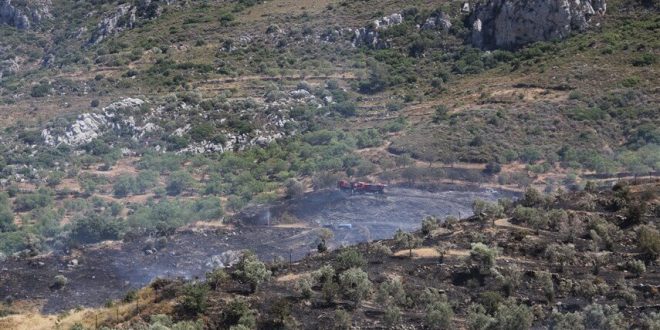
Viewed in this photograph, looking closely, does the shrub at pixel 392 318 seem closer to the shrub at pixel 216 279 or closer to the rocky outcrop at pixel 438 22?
the shrub at pixel 216 279

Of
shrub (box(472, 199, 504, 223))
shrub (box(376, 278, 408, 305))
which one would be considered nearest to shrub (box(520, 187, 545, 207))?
shrub (box(472, 199, 504, 223))

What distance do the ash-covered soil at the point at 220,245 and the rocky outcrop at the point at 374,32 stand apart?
1089 inches

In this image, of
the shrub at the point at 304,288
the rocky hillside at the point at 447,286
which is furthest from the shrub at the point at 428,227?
the shrub at the point at 304,288

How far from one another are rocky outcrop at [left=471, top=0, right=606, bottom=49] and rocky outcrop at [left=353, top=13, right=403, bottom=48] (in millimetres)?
8792

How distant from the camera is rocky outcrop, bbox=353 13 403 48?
79.8m

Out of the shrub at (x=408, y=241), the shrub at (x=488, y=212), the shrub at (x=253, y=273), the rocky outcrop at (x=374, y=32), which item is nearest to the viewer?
the shrub at (x=253, y=273)

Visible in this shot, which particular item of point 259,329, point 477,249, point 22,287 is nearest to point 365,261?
point 477,249

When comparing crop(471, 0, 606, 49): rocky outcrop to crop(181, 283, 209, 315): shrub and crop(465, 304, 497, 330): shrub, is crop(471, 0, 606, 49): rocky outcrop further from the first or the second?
crop(181, 283, 209, 315): shrub

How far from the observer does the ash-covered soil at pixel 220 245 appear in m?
39.5

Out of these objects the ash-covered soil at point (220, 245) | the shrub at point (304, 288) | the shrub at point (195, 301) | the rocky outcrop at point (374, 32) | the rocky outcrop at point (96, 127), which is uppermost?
the rocky outcrop at point (374, 32)

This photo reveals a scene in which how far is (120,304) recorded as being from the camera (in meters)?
31.1

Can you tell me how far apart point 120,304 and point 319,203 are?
21.1 meters

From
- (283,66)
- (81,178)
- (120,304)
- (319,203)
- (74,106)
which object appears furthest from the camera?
(283,66)

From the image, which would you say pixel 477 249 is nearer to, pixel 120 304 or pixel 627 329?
pixel 627 329
